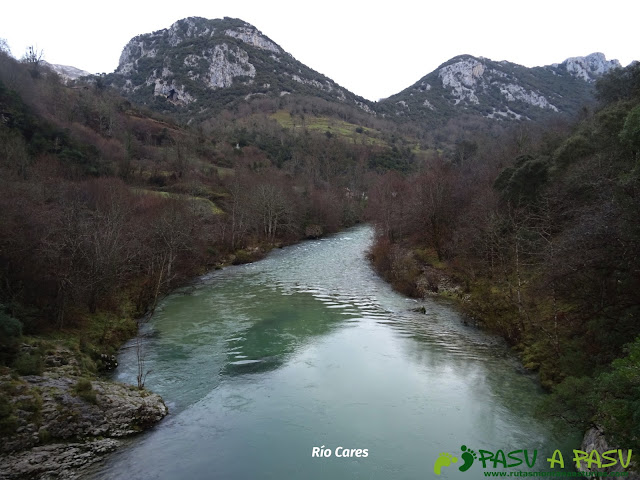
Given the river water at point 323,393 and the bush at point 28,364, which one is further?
the bush at point 28,364

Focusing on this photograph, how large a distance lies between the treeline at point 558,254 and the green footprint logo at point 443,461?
2843mm

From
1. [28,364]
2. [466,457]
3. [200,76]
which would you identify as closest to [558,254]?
[466,457]

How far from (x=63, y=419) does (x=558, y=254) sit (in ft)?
50.2

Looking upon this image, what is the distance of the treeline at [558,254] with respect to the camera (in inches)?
385

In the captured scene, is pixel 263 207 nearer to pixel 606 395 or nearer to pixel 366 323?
pixel 366 323

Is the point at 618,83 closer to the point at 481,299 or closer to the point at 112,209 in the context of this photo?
the point at 481,299

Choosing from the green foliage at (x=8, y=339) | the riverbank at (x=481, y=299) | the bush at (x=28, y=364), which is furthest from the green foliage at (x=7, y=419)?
the riverbank at (x=481, y=299)

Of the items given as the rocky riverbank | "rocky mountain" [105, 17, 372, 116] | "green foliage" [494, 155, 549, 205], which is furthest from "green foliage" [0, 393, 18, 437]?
"rocky mountain" [105, 17, 372, 116]

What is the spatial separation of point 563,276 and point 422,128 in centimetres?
18109

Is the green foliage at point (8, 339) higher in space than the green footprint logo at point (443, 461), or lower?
higher

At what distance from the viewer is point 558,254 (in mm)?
12477

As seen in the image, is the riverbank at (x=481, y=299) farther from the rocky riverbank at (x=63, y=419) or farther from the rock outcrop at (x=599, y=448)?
the rocky riverbank at (x=63, y=419)

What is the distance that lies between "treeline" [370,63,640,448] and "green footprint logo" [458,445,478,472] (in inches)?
96.9

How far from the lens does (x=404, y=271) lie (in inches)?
1240
